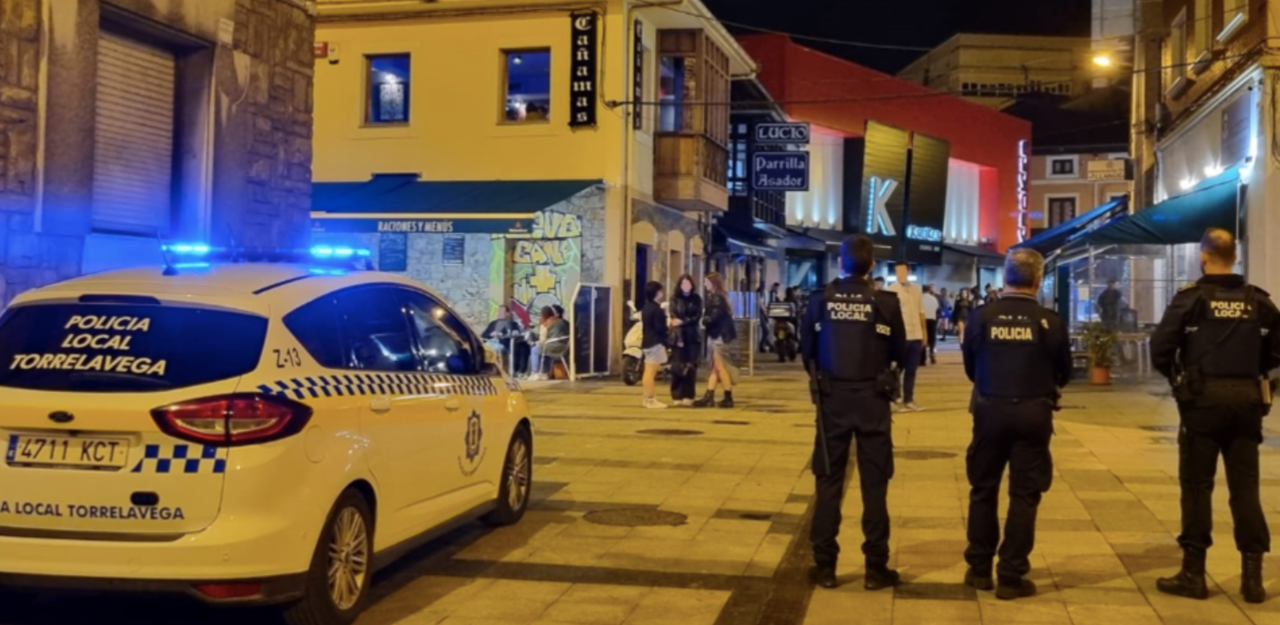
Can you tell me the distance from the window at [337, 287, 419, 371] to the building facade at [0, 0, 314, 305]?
4.65 m

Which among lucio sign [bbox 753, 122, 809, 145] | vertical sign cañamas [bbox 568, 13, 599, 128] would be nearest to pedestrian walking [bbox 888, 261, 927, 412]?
vertical sign cañamas [bbox 568, 13, 599, 128]

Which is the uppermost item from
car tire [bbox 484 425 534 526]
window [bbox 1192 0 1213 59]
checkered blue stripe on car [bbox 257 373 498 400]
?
window [bbox 1192 0 1213 59]

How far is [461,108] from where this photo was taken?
2230 centimetres

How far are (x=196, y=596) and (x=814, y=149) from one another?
3520 centimetres

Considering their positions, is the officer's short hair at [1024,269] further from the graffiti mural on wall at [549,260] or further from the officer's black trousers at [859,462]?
the graffiti mural on wall at [549,260]

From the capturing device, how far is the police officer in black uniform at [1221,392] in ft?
19.7

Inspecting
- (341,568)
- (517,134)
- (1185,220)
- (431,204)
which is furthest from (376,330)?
(517,134)

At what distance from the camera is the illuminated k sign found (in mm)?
39750

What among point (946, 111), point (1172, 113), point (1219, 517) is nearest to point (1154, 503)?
point (1219, 517)

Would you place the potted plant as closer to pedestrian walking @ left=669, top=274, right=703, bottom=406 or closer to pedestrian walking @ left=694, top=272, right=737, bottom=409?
pedestrian walking @ left=694, top=272, right=737, bottom=409

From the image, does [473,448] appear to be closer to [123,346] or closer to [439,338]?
[439,338]

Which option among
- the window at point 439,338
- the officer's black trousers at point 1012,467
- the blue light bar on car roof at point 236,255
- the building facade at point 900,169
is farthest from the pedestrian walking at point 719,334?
the building facade at point 900,169

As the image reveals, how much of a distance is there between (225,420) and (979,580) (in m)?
3.82

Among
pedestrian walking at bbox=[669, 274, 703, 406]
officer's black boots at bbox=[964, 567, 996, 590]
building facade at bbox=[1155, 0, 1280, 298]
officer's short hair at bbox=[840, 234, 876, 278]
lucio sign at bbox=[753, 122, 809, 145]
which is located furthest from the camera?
lucio sign at bbox=[753, 122, 809, 145]
